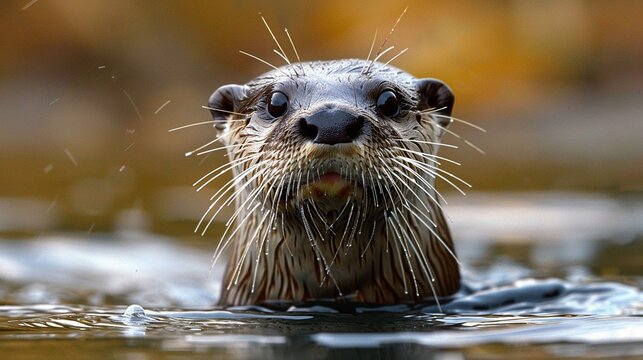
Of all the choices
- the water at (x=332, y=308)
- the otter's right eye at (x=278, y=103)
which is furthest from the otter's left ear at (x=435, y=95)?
the water at (x=332, y=308)

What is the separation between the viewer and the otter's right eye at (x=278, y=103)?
3523 millimetres

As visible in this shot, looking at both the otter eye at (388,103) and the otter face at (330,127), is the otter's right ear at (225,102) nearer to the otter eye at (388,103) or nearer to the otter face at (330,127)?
the otter face at (330,127)

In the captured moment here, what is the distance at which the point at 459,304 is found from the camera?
3.78m

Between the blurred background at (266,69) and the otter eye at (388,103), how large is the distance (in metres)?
6.27

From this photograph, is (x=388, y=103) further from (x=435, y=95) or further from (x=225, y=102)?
(x=225, y=102)

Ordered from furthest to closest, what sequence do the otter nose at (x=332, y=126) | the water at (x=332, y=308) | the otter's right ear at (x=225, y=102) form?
1. the otter's right ear at (x=225, y=102)
2. the otter nose at (x=332, y=126)
3. the water at (x=332, y=308)

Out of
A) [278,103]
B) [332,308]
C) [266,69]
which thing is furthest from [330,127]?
[266,69]

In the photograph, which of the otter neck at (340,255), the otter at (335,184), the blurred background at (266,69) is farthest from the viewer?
the blurred background at (266,69)

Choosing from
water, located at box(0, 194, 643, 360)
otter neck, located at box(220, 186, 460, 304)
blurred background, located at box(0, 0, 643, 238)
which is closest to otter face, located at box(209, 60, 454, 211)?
otter neck, located at box(220, 186, 460, 304)

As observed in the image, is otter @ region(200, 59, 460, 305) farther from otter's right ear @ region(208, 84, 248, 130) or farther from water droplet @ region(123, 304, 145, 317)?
water droplet @ region(123, 304, 145, 317)

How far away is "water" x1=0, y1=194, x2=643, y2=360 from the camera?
9.36ft

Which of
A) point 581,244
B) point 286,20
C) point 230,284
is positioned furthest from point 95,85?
point 230,284

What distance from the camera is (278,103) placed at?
Answer: 11.6 feet

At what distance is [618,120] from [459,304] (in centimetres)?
965
